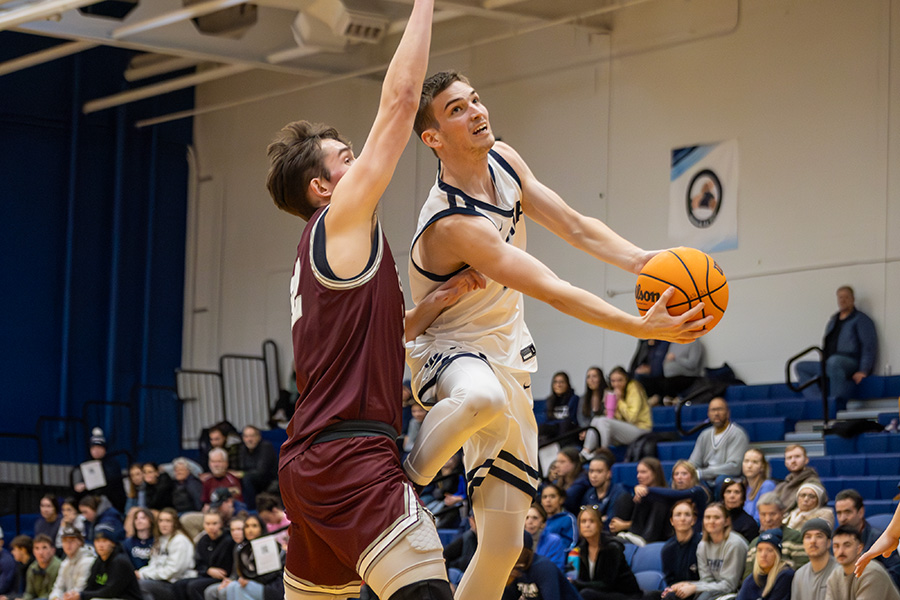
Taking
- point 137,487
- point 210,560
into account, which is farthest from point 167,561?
point 137,487

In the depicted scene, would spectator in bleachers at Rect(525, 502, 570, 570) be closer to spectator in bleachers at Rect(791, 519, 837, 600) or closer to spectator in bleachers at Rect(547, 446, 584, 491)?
spectator in bleachers at Rect(547, 446, 584, 491)

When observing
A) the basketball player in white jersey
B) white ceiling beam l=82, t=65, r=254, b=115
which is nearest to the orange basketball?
the basketball player in white jersey

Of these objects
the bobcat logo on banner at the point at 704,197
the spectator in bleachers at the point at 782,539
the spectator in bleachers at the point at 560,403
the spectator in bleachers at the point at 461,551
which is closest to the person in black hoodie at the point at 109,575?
the spectator in bleachers at the point at 461,551

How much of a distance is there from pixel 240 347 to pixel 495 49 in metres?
6.59

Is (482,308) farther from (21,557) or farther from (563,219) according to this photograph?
(21,557)

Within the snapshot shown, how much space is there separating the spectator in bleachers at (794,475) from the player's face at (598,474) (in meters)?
1.77

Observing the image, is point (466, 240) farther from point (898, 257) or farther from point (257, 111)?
point (257, 111)

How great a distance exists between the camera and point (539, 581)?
29.3 ft

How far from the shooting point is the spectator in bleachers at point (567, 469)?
38.4 ft

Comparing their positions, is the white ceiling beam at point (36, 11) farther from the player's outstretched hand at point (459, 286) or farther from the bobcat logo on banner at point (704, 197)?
the player's outstretched hand at point (459, 286)

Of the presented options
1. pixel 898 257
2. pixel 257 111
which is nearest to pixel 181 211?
pixel 257 111

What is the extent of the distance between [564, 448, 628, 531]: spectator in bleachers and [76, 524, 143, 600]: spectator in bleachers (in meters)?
4.16

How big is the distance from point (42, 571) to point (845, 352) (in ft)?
28.7

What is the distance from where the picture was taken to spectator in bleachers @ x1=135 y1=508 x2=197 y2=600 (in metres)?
12.3
